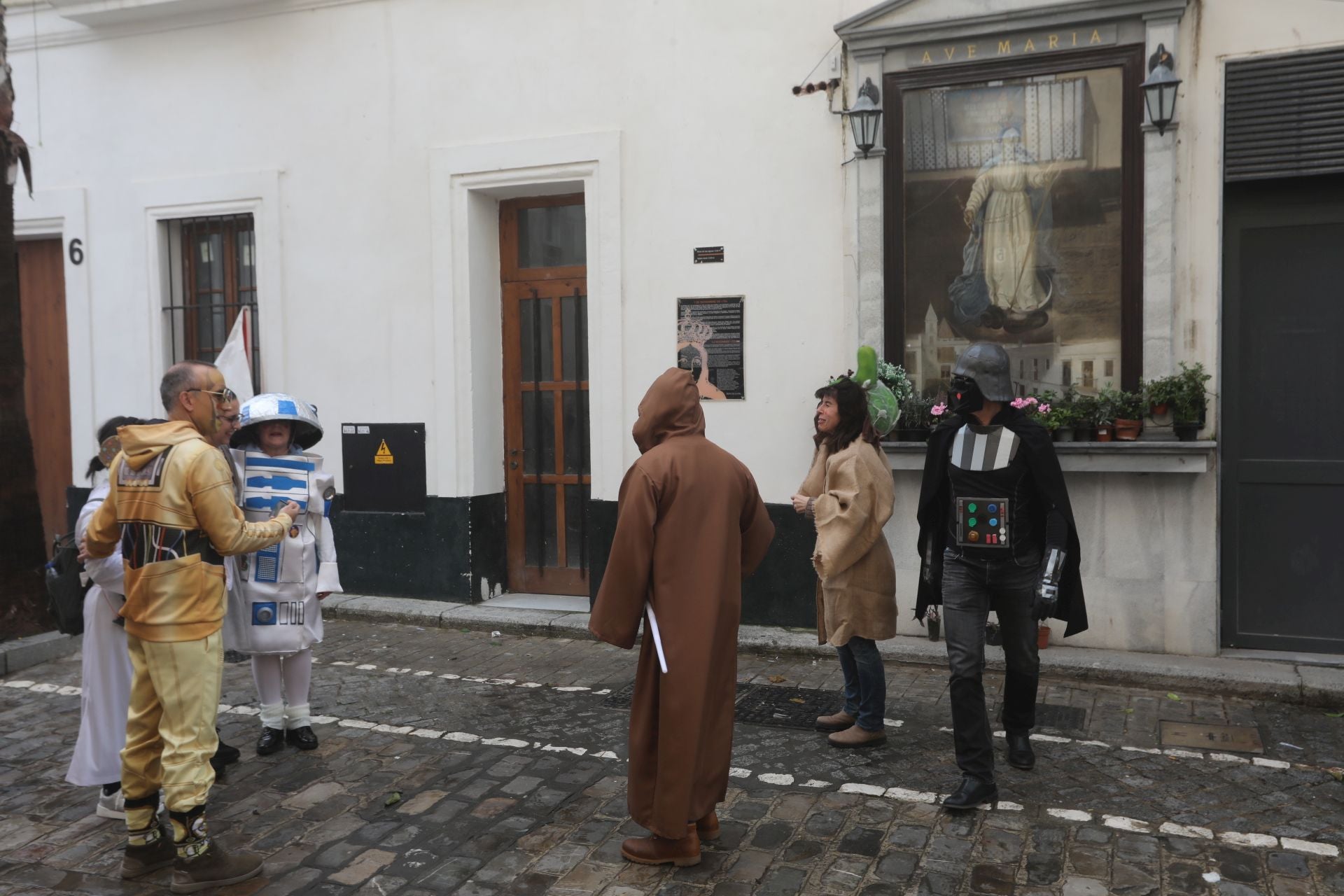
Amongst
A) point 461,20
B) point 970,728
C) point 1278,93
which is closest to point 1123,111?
point 1278,93

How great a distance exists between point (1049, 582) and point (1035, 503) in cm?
37

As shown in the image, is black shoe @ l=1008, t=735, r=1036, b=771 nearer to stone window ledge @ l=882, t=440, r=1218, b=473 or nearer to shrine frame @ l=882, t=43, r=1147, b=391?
stone window ledge @ l=882, t=440, r=1218, b=473

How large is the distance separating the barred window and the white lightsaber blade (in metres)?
6.95

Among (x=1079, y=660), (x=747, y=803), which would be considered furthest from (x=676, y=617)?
(x=1079, y=660)

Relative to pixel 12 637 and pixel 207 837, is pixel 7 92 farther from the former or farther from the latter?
pixel 207 837

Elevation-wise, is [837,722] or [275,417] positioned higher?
[275,417]

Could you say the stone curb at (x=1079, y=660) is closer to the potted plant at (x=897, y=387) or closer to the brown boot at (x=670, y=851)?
the potted plant at (x=897, y=387)

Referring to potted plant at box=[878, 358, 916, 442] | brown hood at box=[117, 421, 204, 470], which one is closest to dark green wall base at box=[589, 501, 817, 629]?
potted plant at box=[878, 358, 916, 442]

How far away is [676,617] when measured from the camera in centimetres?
423

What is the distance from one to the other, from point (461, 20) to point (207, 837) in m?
6.85

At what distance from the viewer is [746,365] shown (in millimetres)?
8320

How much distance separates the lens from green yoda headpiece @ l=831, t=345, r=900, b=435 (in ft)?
24.1

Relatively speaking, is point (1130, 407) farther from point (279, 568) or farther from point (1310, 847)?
point (279, 568)

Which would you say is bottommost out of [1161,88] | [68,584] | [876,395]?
[68,584]
